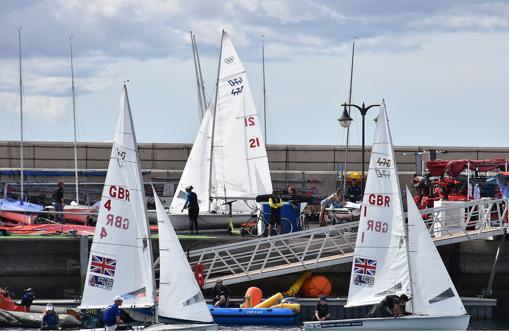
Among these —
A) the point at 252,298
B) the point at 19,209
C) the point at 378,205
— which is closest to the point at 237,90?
the point at 19,209

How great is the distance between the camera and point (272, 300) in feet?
133

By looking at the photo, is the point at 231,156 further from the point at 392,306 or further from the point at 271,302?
the point at 392,306

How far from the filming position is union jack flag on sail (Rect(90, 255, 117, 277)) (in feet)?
120

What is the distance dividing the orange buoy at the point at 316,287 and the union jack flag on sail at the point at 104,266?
9.78 metres

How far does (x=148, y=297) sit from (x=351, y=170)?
27.1 m

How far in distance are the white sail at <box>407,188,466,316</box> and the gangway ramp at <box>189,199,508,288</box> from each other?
5338mm

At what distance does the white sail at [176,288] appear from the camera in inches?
1425

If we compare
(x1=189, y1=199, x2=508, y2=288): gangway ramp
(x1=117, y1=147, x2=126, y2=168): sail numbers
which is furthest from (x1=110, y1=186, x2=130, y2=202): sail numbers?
(x1=189, y1=199, x2=508, y2=288): gangway ramp

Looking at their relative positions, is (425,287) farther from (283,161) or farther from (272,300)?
(283,161)

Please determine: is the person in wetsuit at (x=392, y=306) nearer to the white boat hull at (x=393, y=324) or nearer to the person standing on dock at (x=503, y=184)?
the white boat hull at (x=393, y=324)

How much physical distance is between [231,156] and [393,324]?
18243 mm

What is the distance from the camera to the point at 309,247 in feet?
153

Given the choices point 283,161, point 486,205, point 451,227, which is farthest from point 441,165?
point 283,161

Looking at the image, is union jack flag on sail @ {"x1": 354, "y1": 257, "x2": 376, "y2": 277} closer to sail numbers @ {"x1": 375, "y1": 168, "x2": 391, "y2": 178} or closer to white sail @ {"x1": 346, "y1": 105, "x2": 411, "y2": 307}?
white sail @ {"x1": 346, "y1": 105, "x2": 411, "y2": 307}
